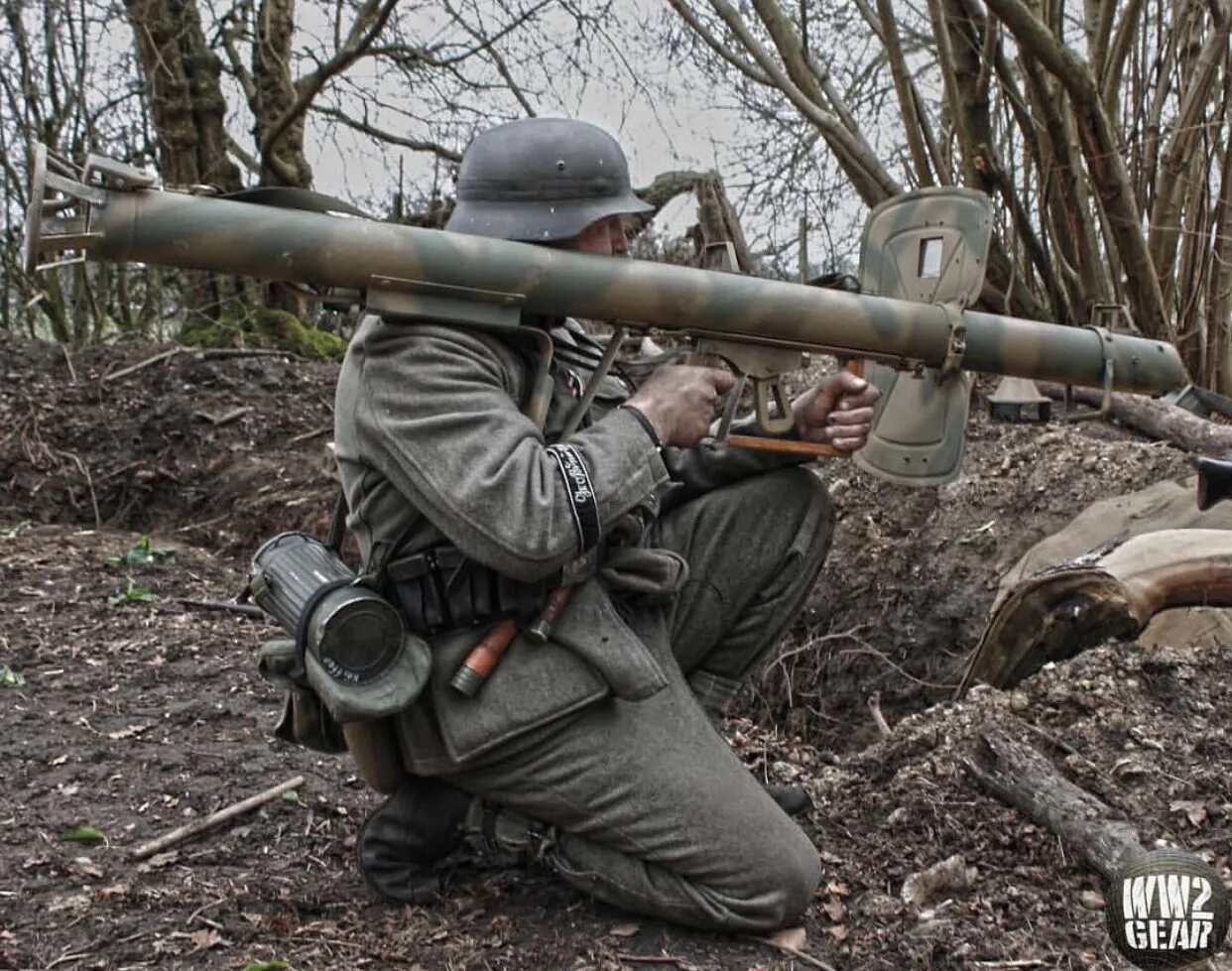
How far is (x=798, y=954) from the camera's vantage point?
2.95 meters

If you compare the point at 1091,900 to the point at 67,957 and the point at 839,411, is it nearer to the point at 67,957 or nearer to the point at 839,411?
the point at 839,411

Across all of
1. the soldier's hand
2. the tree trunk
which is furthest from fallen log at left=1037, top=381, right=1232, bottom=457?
the tree trunk

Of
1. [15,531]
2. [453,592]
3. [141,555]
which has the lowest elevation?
[141,555]

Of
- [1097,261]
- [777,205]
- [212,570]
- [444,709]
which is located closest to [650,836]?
[444,709]

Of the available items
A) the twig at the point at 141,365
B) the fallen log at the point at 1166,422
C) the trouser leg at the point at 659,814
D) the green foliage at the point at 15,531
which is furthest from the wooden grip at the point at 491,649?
the twig at the point at 141,365

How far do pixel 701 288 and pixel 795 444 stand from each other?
0.48 m

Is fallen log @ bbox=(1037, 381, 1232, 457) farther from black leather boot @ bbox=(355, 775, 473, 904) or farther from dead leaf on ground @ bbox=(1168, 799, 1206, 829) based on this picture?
black leather boot @ bbox=(355, 775, 473, 904)

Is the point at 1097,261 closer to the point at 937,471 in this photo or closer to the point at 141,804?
the point at 937,471

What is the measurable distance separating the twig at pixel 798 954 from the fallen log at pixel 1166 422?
2890mm

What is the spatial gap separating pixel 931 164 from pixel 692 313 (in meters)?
4.76

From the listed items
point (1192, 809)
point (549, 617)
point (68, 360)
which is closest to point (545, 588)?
point (549, 617)

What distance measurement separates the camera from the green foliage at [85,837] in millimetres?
3506

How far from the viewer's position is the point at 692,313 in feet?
9.93

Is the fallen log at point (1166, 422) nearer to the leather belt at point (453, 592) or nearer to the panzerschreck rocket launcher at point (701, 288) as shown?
the panzerschreck rocket launcher at point (701, 288)
